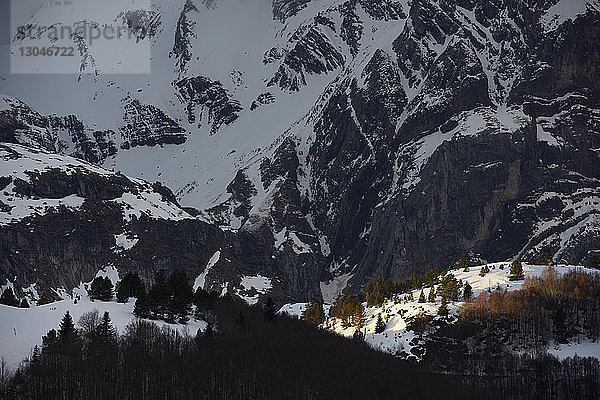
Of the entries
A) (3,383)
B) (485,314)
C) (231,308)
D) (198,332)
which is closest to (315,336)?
(231,308)

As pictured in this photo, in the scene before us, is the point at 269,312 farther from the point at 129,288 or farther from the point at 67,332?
the point at 67,332

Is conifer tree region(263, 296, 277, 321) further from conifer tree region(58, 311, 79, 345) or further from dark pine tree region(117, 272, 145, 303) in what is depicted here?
conifer tree region(58, 311, 79, 345)

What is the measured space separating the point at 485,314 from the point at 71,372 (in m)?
99.0

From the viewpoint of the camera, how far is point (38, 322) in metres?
132

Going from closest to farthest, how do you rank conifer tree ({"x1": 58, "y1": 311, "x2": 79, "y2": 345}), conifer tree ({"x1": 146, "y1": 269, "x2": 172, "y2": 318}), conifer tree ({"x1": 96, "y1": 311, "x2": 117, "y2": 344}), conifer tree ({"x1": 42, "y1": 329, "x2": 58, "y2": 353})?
conifer tree ({"x1": 42, "y1": 329, "x2": 58, "y2": 353}) → conifer tree ({"x1": 58, "y1": 311, "x2": 79, "y2": 345}) → conifer tree ({"x1": 96, "y1": 311, "x2": 117, "y2": 344}) → conifer tree ({"x1": 146, "y1": 269, "x2": 172, "y2": 318})

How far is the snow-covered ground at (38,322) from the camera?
123m

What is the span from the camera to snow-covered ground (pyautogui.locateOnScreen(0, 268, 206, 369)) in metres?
123

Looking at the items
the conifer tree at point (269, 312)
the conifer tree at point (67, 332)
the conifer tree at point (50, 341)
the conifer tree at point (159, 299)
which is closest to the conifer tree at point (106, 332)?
the conifer tree at point (67, 332)

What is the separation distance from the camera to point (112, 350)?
419ft

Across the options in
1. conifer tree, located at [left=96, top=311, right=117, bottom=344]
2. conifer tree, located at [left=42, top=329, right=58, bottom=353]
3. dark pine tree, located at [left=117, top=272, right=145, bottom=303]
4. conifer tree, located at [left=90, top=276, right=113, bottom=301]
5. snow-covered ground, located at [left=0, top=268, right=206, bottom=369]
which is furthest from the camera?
dark pine tree, located at [left=117, top=272, right=145, bottom=303]

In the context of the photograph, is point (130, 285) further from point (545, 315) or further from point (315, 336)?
point (545, 315)

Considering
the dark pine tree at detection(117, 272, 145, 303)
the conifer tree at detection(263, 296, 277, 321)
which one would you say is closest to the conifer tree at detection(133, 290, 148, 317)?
the dark pine tree at detection(117, 272, 145, 303)

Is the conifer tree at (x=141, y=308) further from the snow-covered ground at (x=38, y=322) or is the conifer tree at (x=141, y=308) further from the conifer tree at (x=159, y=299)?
the snow-covered ground at (x=38, y=322)

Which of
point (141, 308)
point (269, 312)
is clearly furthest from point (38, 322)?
point (269, 312)
